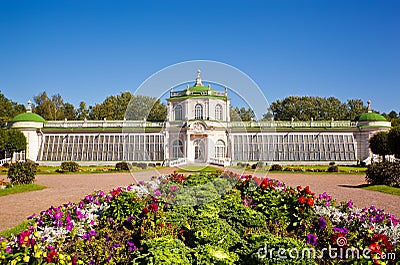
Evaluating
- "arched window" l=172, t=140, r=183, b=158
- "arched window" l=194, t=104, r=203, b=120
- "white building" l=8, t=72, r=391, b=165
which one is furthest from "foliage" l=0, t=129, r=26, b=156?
"arched window" l=194, t=104, r=203, b=120

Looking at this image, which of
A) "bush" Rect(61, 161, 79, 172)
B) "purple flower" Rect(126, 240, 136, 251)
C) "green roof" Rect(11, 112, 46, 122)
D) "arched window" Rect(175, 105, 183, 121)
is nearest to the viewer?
"purple flower" Rect(126, 240, 136, 251)

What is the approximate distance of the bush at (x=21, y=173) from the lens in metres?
18.3

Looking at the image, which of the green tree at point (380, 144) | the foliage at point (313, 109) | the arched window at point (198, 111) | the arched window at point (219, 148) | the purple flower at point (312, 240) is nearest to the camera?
the purple flower at point (312, 240)

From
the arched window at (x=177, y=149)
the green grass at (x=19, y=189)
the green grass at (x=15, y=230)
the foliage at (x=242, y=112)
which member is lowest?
the green grass at (x=15, y=230)

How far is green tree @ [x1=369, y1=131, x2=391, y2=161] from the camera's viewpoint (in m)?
37.0

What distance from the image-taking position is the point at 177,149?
44.7 metres

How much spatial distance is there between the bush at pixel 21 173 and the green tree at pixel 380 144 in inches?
1310

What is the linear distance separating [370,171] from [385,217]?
43.2 ft

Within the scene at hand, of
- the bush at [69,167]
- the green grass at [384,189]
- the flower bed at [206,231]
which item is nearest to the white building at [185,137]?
the bush at [69,167]

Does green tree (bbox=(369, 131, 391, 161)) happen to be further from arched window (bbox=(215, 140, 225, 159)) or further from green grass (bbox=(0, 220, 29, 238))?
green grass (bbox=(0, 220, 29, 238))

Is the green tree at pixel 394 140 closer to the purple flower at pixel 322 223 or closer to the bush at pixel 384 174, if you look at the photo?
the bush at pixel 384 174

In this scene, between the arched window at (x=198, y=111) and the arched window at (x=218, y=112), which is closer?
the arched window at (x=198, y=111)

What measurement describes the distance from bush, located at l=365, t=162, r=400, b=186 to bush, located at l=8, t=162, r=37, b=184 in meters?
18.5

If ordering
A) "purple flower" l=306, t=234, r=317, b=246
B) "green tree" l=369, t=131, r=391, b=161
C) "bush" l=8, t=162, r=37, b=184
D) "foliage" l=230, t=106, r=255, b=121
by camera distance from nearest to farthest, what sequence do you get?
"purple flower" l=306, t=234, r=317, b=246, "foliage" l=230, t=106, r=255, b=121, "bush" l=8, t=162, r=37, b=184, "green tree" l=369, t=131, r=391, b=161
